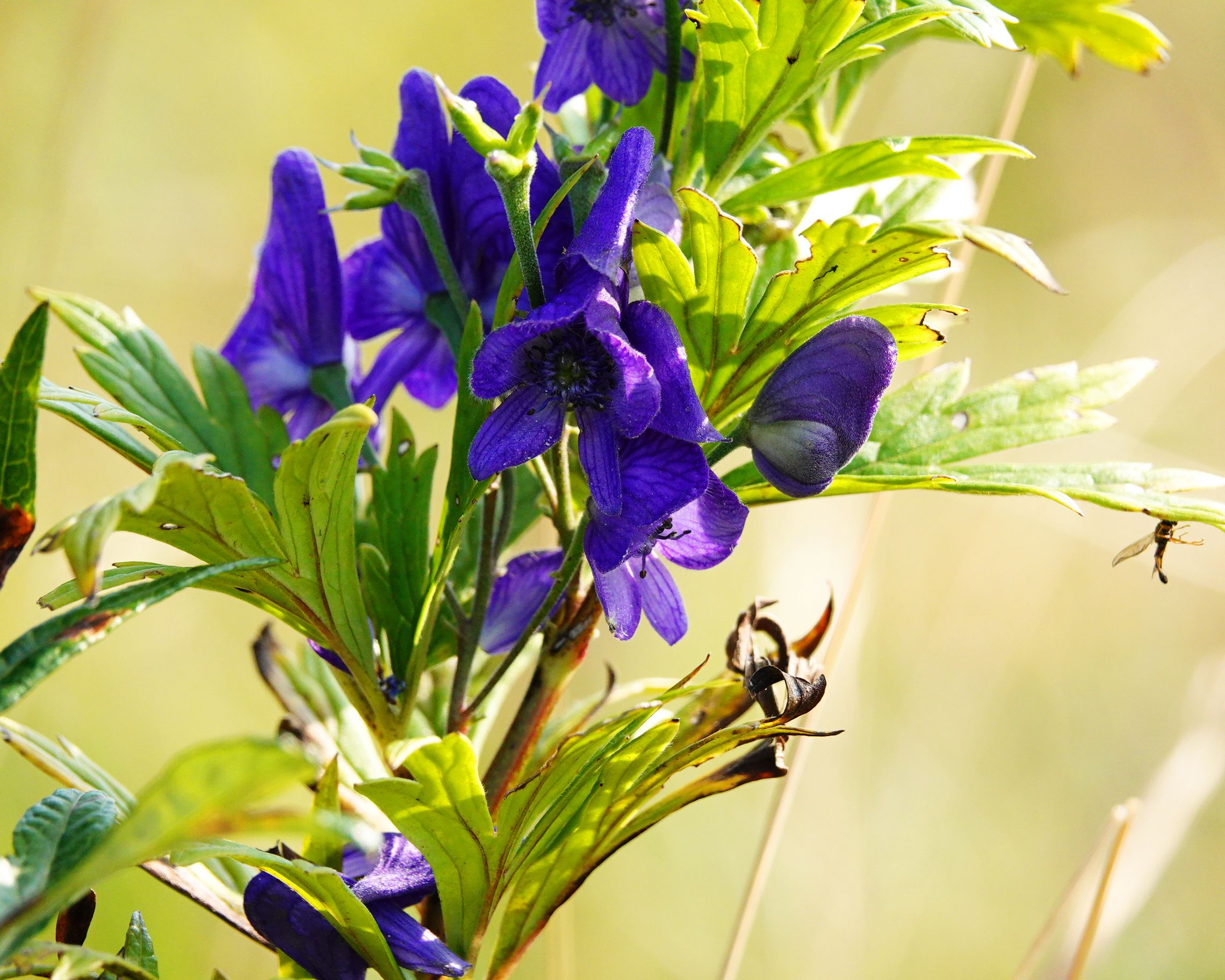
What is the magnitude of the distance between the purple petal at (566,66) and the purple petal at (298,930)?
0.49 m

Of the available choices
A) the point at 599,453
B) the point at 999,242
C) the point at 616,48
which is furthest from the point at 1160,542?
the point at 616,48

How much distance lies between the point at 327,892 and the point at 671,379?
1.00 ft

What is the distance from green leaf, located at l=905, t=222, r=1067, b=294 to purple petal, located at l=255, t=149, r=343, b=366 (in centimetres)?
39

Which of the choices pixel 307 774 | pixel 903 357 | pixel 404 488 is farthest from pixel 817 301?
pixel 307 774

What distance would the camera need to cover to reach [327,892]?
0.54 m

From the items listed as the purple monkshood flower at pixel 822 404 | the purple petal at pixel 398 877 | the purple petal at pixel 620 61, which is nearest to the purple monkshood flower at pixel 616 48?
the purple petal at pixel 620 61

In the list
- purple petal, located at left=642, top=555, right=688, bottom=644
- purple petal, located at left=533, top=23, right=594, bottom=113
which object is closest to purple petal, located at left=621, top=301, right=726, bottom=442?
purple petal, located at left=642, top=555, right=688, bottom=644

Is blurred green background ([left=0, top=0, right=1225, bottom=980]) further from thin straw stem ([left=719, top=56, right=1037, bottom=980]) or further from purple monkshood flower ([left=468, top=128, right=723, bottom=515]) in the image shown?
purple monkshood flower ([left=468, top=128, right=723, bottom=515])

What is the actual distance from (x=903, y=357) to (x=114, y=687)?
189 cm

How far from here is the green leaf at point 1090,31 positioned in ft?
2.30

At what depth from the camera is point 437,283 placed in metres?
0.73

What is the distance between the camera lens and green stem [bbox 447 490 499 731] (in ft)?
2.12

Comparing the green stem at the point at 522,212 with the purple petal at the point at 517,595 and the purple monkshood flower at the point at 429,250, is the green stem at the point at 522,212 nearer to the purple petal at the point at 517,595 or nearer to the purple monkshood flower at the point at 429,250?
the purple monkshood flower at the point at 429,250

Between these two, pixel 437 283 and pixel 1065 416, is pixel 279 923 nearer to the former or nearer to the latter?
pixel 437 283
